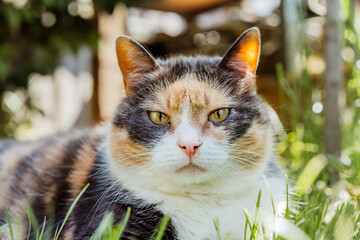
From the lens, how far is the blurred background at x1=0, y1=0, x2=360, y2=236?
5.89ft

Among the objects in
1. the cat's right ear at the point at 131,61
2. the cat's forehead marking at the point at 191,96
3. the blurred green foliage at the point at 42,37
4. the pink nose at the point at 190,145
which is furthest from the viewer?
the blurred green foliage at the point at 42,37

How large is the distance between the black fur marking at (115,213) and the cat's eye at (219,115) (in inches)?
14.8

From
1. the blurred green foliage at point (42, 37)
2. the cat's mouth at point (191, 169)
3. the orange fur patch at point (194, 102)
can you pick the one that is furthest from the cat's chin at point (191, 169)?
the blurred green foliage at point (42, 37)

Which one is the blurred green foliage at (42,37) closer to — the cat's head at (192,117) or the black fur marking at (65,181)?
the black fur marking at (65,181)

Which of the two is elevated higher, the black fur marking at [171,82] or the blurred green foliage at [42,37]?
the blurred green foliage at [42,37]

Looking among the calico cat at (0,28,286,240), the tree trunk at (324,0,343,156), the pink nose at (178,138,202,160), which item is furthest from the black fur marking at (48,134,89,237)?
the tree trunk at (324,0,343,156)

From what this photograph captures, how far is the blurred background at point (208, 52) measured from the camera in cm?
180

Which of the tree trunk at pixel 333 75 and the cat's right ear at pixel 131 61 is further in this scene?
the tree trunk at pixel 333 75

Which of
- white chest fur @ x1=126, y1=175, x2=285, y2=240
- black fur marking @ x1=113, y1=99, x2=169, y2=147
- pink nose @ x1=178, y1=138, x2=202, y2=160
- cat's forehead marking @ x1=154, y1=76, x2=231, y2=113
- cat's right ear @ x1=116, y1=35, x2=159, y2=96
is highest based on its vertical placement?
cat's right ear @ x1=116, y1=35, x2=159, y2=96

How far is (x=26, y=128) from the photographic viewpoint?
146 inches

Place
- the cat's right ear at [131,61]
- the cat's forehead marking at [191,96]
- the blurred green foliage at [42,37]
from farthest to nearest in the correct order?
the blurred green foliage at [42,37] < the cat's right ear at [131,61] < the cat's forehead marking at [191,96]

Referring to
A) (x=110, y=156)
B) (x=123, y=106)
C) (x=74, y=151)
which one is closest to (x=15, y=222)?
(x=74, y=151)

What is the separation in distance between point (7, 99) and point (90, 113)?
2.50ft

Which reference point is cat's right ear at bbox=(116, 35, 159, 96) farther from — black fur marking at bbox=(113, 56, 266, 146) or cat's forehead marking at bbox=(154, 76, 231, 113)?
cat's forehead marking at bbox=(154, 76, 231, 113)
